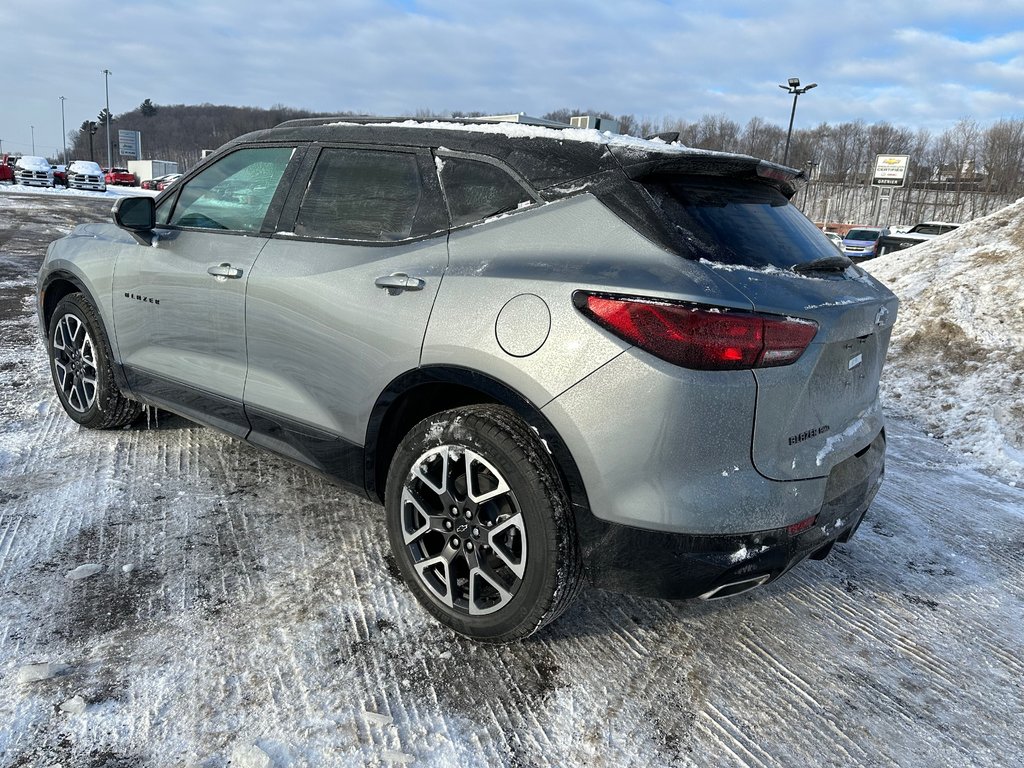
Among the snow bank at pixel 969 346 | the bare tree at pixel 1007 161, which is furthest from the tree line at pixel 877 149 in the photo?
the snow bank at pixel 969 346

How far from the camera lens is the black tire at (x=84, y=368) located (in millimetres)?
4070

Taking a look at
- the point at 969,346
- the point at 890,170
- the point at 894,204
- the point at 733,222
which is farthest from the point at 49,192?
the point at 894,204

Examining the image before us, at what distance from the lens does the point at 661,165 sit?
229 centimetres

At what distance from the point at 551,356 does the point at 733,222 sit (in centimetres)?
80

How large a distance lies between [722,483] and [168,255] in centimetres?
291

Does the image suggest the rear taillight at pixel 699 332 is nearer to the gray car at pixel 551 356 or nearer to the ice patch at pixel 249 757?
the gray car at pixel 551 356

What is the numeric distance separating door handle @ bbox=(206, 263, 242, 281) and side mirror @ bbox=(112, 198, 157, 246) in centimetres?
66

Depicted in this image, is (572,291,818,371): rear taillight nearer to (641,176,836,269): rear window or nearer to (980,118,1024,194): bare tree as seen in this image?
(641,176,836,269): rear window

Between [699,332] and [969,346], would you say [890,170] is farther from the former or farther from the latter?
[699,332]

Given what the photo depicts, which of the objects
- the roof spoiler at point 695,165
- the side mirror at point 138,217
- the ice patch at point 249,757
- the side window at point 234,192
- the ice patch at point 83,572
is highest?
the roof spoiler at point 695,165

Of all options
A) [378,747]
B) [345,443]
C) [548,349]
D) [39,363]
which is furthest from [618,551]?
[39,363]

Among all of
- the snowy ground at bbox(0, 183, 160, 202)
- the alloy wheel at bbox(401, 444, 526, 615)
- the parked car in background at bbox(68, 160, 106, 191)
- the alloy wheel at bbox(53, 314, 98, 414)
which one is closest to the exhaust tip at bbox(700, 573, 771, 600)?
the alloy wheel at bbox(401, 444, 526, 615)

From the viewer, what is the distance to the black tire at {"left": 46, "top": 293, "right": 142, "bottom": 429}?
13.4 ft

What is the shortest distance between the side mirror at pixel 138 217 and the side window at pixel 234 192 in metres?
0.09
